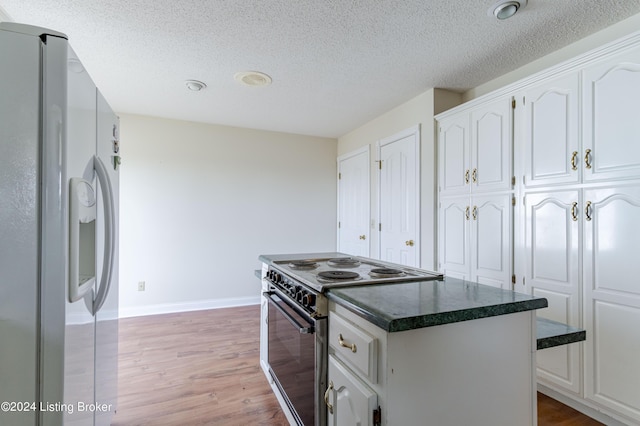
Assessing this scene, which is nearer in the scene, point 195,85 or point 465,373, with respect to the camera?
point 465,373

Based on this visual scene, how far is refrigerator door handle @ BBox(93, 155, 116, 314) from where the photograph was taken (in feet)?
4.18

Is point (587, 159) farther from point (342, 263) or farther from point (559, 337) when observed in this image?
point (342, 263)

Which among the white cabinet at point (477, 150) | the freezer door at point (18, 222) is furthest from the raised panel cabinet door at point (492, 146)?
the freezer door at point (18, 222)

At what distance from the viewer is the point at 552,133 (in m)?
2.05

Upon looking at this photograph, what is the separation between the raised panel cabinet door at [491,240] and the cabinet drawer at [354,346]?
1.70 metres

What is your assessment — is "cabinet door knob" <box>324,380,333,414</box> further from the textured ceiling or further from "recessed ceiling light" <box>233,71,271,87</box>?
"recessed ceiling light" <box>233,71,271,87</box>

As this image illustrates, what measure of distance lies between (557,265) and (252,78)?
276 cm

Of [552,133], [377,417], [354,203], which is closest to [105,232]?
[377,417]

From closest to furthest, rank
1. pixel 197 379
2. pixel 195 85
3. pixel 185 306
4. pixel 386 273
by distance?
pixel 386 273 < pixel 197 379 < pixel 195 85 < pixel 185 306

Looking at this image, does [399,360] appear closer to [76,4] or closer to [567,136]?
[567,136]

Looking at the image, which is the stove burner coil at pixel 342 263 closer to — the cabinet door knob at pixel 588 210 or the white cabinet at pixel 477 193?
the white cabinet at pixel 477 193

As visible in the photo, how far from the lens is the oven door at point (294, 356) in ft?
4.69

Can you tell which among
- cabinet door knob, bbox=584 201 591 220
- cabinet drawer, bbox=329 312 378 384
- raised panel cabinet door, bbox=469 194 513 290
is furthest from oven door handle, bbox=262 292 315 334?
cabinet door knob, bbox=584 201 591 220

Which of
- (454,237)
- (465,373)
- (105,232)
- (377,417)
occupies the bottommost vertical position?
(377,417)
